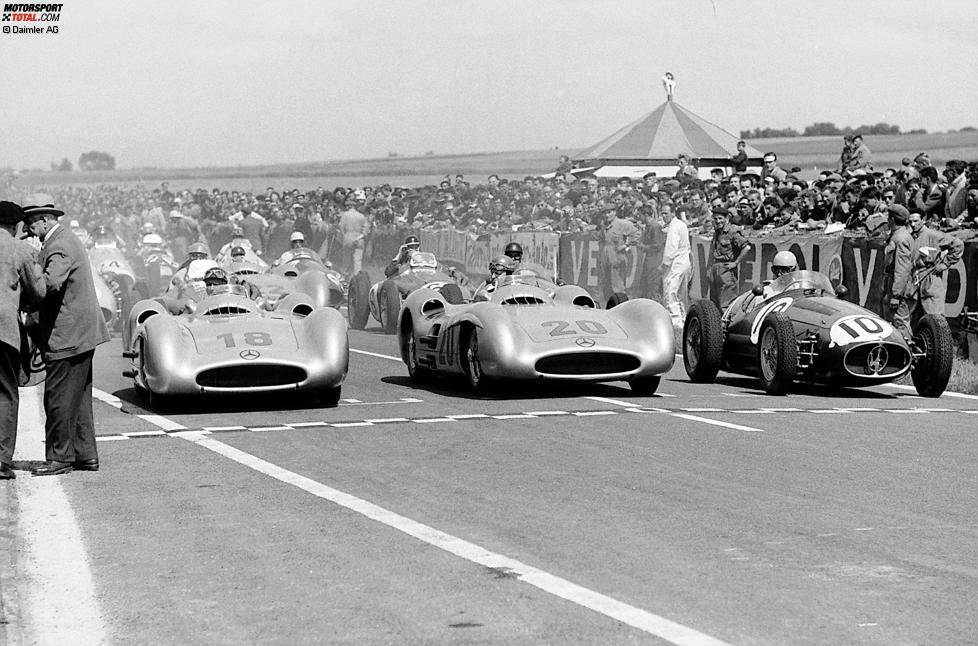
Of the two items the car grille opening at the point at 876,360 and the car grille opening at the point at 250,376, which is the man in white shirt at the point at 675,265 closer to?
the car grille opening at the point at 876,360

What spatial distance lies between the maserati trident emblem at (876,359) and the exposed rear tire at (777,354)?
26.5 inches

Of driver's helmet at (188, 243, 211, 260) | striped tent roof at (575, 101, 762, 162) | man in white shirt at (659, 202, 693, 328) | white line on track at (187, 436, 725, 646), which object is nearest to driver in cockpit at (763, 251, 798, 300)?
man in white shirt at (659, 202, 693, 328)

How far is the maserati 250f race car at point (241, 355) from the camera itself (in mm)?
12016

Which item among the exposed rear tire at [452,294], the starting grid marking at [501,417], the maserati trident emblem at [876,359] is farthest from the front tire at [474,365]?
the maserati trident emblem at [876,359]

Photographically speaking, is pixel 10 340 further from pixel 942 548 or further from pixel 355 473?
pixel 942 548

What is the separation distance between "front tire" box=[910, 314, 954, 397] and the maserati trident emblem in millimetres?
425

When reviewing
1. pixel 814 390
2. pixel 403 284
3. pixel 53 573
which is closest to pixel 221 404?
pixel 814 390

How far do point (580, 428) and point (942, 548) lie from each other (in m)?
4.59

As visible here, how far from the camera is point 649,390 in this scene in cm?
1372

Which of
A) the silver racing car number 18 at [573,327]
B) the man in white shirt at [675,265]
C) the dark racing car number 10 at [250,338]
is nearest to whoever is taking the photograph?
the dark racing car number 10 at [250,338]

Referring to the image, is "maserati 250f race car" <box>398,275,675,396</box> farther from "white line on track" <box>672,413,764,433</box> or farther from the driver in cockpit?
the driver in cockpit

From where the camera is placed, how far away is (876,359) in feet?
45.3

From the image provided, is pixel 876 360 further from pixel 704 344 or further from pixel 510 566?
pixel 510 566

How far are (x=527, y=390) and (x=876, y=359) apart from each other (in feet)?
10.5
